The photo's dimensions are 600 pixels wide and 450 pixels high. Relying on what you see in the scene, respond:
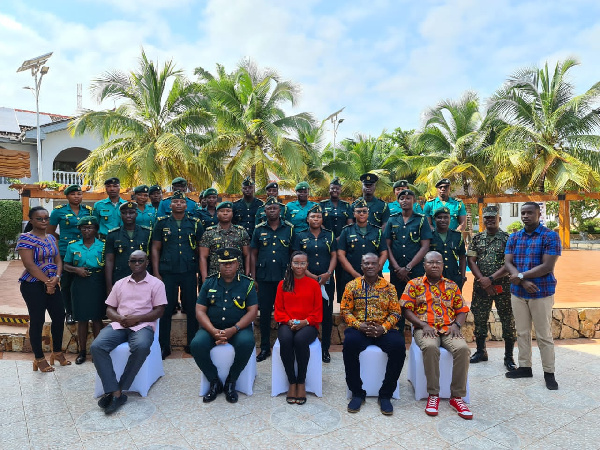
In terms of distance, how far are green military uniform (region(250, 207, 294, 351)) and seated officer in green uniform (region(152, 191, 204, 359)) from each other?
756 millimetres

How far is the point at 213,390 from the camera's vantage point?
12.3 feet

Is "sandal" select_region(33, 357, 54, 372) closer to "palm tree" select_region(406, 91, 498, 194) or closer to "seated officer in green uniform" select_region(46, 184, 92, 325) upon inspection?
"seated officer in green uniform" select_region(46, 184, 92, 325)

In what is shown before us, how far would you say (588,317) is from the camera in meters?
5.62

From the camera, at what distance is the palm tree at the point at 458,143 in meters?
17.2

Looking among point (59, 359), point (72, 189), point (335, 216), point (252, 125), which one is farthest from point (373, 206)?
point (252, 125)

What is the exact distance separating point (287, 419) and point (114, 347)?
1.73 metres

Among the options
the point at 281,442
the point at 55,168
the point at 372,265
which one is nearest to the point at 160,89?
the point at 55,168

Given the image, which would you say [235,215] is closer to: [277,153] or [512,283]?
[512,283]

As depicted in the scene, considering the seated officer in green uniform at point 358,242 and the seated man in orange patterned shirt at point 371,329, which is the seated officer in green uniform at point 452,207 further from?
the seated man in orange patterned shirt at point 371,329

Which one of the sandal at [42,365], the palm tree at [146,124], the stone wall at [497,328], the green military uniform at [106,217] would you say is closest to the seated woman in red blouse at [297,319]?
the stone wall at [497,328]

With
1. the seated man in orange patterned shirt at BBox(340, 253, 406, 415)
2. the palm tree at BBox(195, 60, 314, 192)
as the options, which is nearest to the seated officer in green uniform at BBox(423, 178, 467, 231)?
the seated man in orange patterned shirt at BBox(340, 253, 406, 415)

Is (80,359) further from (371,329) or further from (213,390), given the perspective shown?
(371,329)

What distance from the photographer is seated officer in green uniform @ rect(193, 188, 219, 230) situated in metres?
5.45

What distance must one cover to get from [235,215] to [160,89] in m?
9.59
